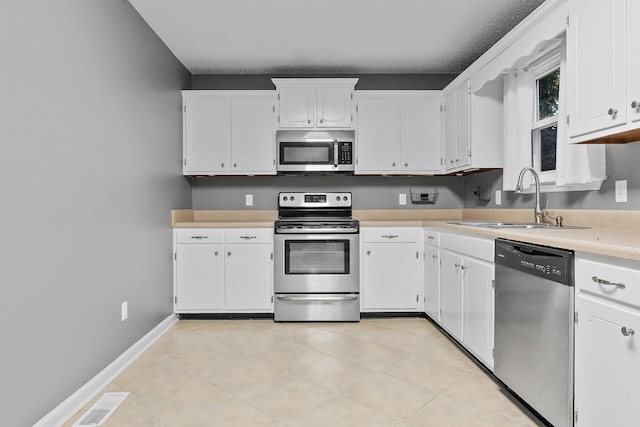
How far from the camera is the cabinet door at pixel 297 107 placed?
3.62m

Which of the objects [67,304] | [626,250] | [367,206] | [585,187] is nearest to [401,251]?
[367,206]

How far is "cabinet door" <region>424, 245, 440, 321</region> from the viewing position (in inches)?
121

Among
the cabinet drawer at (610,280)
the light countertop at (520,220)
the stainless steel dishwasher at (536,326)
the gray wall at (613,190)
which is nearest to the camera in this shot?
the cabinet drawer at (610,280)

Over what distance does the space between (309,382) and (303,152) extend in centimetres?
221

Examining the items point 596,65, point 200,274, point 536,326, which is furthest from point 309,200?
point 596,65

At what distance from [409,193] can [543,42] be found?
6.73 feet

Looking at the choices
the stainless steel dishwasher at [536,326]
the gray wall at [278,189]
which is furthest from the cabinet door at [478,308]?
the gray wall at [278,189]

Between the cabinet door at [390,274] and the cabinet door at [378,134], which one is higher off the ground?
the cabinet door at [378,134]

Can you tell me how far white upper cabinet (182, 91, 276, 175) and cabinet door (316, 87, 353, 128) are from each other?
1.61 feet

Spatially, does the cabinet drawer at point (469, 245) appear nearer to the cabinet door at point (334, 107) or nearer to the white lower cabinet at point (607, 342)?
the white lower cabinet at point (607, 342)

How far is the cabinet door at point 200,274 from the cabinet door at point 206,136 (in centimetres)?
83

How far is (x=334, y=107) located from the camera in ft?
11.9

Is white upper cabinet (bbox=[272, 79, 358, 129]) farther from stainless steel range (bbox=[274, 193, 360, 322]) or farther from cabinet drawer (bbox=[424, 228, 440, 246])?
cabinet drawer (bbox=[424, 228, 440, 246])

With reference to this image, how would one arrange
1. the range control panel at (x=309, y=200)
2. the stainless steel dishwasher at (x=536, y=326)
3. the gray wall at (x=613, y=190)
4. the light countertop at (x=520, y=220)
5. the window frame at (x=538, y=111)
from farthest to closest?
the range control panel at (x=309, y=200), the window frame at (x=538, y=111), the gray wall at (x=613, y=190), the stainless steel dishwasher at (x=536, y=326), the light countertop at (x=520, y=220)
